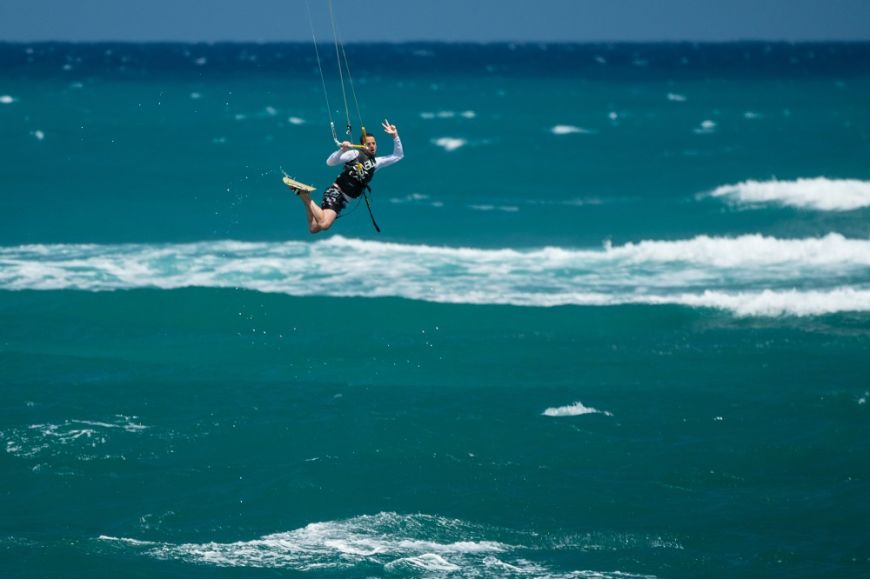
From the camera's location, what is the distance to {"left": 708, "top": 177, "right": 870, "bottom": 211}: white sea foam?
123 feet

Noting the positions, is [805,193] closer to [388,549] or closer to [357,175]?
[357,175]

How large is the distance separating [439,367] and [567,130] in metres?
34.8

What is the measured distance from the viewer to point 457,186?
41.4m

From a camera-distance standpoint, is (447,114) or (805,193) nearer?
(805,193)

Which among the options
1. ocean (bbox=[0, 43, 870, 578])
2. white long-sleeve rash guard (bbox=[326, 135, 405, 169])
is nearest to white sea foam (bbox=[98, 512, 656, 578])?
ocean (bbox=[0, 43, 870, 578])

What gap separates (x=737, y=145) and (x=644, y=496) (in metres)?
36.8

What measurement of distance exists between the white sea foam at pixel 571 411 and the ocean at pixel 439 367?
67mm

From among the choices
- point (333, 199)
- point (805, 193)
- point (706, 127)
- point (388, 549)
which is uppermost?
point (706, 127)

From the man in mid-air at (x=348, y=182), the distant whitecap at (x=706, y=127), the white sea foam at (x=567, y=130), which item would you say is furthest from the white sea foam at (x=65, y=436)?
the distant whitecap at (x=706, y=127)

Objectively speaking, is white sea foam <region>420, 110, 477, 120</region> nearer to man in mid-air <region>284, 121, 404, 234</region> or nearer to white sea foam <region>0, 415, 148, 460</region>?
white sea foam <region>0, 415, 148, 460</region>

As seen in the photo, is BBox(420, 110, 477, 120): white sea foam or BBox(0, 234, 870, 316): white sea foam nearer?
BBox(0, 234, 870, 316): white sea foam

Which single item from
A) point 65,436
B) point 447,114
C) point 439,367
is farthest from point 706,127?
point 65,436

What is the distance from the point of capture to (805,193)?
129ft

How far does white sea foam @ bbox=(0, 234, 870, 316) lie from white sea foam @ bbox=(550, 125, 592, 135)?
2249 centimetres
